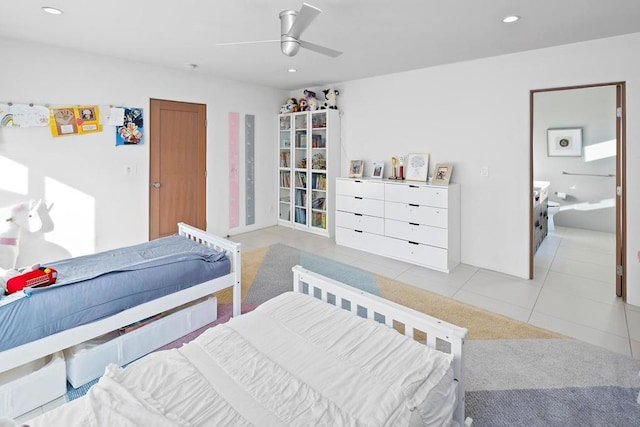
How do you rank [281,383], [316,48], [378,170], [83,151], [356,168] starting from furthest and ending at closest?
[356,168]
[378,170]
[83,151]
[316,48]
[281,383]

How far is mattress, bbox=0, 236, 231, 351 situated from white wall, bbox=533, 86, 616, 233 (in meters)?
5.99

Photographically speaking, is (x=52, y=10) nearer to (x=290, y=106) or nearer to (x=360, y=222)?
(x=290, y=106)

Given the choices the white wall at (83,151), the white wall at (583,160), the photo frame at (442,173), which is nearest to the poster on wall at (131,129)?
the white wall at (83,151)

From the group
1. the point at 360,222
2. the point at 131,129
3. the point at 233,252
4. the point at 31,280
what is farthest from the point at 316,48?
the point at 131,129

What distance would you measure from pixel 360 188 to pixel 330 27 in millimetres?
2217

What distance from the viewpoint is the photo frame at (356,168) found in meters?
5.06

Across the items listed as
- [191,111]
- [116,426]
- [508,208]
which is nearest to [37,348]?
[116,426]

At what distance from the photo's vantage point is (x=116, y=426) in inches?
41.7

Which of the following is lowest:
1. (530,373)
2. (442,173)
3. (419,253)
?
(530,373)

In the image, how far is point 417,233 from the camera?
13.5ft

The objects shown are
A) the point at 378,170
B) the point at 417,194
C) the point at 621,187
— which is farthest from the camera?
the point at 378,170

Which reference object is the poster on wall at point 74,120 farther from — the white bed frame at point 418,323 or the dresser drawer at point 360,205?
the white bed frame at point 418,323

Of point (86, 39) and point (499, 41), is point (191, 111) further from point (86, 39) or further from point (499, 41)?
point (499, 41)

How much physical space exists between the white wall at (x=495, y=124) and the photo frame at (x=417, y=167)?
97 millimetres
